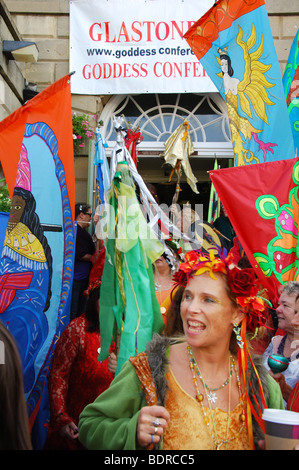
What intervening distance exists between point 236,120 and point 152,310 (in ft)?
7.77

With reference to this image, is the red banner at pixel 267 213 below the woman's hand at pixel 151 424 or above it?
above

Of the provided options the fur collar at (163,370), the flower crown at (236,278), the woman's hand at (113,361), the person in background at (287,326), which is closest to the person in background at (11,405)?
the fur collar at (163,370)

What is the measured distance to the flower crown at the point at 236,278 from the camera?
→ 2.05 metres

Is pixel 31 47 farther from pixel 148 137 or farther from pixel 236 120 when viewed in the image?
pixel 236 120

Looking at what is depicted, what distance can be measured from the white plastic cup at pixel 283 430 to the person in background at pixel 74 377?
4.99 ft

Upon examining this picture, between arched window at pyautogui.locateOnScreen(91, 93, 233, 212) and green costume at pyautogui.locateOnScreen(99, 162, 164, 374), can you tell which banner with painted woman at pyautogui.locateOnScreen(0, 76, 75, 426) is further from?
arched window at pyautogui.locateOnScreen(91, 93, 233, 212)

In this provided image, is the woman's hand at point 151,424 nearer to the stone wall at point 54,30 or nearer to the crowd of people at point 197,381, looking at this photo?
the crowd of people at point 197,381

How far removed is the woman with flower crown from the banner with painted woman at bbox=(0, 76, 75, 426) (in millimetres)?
1298

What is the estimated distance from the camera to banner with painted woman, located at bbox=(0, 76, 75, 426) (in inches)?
124

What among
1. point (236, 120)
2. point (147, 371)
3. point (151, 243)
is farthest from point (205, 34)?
point (147, 371)

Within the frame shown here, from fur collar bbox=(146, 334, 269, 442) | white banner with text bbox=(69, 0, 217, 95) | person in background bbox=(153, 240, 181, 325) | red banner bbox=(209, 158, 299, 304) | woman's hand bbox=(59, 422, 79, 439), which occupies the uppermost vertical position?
white banner with text bbox=(69, 0, 217, 95)

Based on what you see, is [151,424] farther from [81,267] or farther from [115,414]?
[81,267]

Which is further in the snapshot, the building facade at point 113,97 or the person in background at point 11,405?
the building facade at point 113,97

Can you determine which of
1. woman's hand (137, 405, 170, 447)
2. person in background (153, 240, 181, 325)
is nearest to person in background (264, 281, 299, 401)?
person in background (153, 240, 181, 325)
